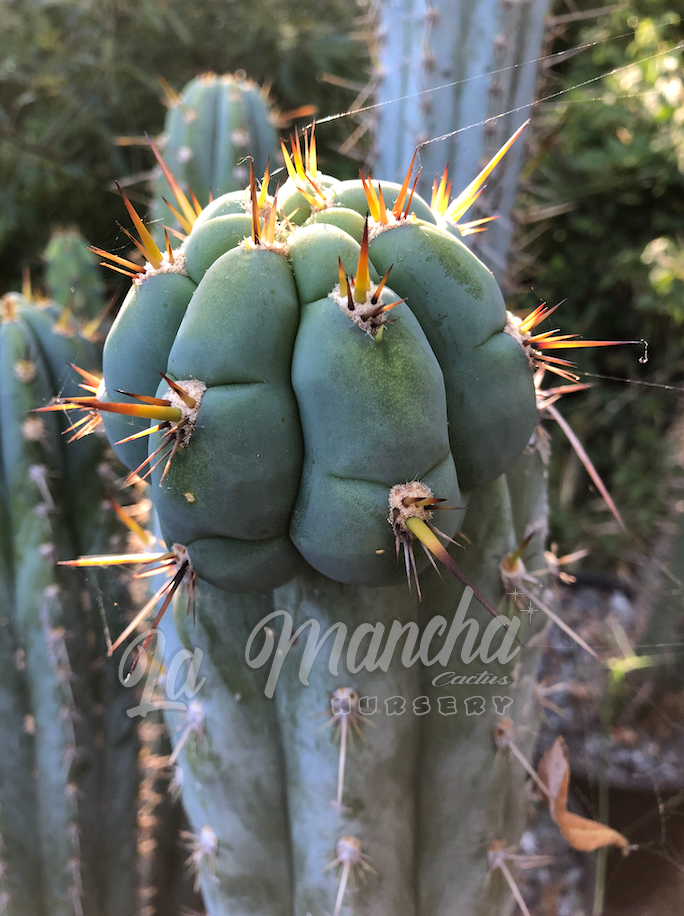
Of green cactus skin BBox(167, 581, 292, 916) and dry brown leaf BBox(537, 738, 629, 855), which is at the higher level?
green cactus skin BBox(167, 581, 292, 916)

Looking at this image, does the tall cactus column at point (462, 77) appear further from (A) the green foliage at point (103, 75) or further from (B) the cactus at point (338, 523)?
(A) the green foliage at point (103, 75)

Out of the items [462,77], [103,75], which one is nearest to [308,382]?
[462,77]

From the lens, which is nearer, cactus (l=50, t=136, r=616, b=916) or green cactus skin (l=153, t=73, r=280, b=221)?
cactus (l=50, t=136, r=616, b=916)

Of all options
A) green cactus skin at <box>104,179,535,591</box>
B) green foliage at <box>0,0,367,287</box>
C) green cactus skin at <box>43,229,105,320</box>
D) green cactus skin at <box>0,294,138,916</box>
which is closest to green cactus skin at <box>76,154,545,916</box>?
green cactus skin at <box>104,179,535,591</box>

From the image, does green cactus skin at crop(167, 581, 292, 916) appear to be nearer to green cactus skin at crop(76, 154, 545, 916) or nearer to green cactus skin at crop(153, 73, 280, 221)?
green cactus skin at crop(76, 154, 545, 916)

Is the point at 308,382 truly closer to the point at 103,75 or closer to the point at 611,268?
the point at 611,268

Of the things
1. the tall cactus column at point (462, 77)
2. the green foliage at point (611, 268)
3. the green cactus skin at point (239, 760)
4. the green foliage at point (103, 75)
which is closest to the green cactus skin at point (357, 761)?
the green cactus skin at point (239, 760)

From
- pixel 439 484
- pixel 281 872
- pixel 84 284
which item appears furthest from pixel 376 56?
pixel 281 872
